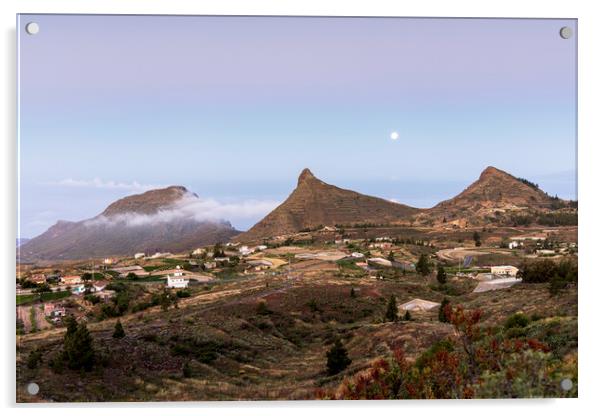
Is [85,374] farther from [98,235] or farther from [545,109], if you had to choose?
[545,109]

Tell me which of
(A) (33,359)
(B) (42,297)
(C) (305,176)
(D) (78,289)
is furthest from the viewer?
(C) (305,176)

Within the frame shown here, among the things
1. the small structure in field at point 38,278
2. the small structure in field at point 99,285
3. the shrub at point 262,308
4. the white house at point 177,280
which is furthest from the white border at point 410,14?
the white house at point 177,280

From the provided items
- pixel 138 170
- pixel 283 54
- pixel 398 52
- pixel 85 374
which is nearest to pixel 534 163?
pixel 398 52

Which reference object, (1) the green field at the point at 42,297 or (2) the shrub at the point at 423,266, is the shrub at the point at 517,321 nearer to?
(2) the shrub at the point at 423,266

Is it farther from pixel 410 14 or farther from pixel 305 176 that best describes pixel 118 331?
pixel 410 14

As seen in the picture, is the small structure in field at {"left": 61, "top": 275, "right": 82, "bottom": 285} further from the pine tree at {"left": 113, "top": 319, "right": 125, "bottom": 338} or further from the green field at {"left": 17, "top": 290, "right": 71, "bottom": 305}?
the pine tree at {"left": 113, "top": 319, "right": 125, "bottom": 338}

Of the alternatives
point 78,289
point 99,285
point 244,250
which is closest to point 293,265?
point 244,250
